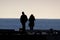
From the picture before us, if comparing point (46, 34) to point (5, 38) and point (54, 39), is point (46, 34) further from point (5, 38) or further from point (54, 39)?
point (5, 38)

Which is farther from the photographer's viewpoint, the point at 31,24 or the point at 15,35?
the point at 31,24

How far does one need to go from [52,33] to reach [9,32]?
2827 millimetres

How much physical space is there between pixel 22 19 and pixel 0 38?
2.32 metres

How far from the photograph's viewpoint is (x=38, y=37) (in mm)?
19453

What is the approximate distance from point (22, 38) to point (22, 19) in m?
1.93

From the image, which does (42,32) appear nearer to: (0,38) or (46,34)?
(46,34)

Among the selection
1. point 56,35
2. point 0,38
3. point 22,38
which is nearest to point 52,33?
point 56,35

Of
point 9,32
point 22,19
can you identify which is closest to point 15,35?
point 9,32

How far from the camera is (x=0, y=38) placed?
19.6 metres

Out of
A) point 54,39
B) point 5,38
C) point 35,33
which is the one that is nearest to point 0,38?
point 5,38

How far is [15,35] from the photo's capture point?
19500mm

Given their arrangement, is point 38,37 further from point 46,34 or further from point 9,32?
point 9,32

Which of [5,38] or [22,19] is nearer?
[5,38]

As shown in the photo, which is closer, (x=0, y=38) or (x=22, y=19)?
(x=0, y=38)
